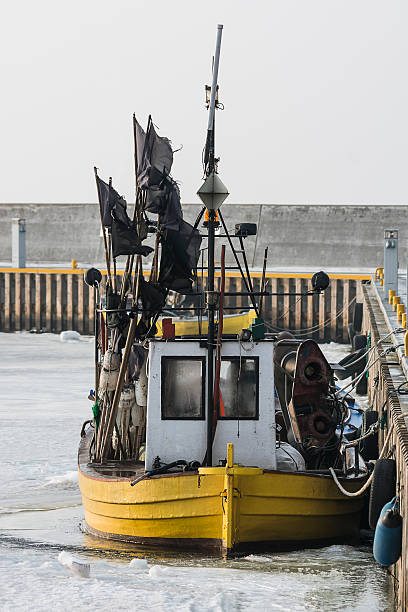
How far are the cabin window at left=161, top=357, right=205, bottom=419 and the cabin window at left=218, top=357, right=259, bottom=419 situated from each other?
0.22 m

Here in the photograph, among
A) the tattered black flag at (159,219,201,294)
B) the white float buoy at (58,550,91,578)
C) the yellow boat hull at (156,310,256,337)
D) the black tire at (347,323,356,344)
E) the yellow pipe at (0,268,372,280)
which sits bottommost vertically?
the white float buoy at (58,550,91,578)

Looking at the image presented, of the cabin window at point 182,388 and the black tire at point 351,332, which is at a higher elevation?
the cabin window at point 182,388

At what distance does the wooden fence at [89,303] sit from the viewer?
3127cm

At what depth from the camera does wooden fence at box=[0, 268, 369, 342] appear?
1231 inches

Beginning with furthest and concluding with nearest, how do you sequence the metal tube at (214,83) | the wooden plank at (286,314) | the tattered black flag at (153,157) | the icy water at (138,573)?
1. the wooden plank at (286,314)
2. the tattered black flag at (153,157)
3. the metal tube at (214,83)
4. the icy water at (138,573)

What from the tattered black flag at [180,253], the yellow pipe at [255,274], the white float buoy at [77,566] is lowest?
the white float buoy at [77,566]

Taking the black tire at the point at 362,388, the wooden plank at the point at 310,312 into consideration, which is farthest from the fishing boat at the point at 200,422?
the wooden plank at the point at 310,312

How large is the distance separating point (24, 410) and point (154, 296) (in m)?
8.67

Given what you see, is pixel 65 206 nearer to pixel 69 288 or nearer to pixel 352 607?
pixel 69 288

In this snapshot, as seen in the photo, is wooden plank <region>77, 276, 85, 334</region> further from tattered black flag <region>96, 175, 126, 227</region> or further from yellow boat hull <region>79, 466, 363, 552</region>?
yellow boat hull <region>79, 466, 363, 552</region>

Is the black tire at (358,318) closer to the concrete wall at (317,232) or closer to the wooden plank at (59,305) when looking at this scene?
the wooden plank at (59,305)

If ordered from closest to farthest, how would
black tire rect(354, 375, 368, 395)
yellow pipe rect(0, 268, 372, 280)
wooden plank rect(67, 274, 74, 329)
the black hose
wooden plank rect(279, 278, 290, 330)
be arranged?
the black hose → black tire rect(354, 375, 368, 395) → wooden plank rect(279, 278, 290, 330) → yellow pipe rect(0, 268, 372, 280) → wooden plank rect(67, 274, 74, 329)

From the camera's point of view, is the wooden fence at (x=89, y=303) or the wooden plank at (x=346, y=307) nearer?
the wooden plank at (x=346, y=307)

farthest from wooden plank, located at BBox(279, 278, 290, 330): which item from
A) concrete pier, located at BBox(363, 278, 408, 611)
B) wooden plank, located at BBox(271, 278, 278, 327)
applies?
concrete pier, located at BBox(363, 278, 408, 611)
